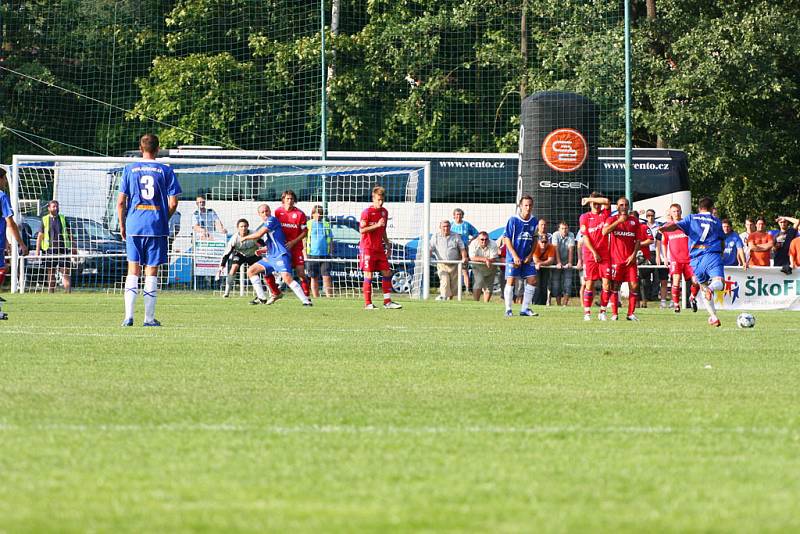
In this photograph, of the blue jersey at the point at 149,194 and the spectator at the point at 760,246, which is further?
the spectator at the point at 760,246

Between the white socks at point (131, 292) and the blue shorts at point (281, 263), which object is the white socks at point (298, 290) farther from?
the white socks at point (131, 292)

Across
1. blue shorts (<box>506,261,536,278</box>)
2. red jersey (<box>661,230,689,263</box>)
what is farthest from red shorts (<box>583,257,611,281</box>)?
red jersey (<box>661,230,689,263</box>)

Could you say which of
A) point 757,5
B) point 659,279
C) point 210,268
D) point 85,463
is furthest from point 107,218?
point 85,463

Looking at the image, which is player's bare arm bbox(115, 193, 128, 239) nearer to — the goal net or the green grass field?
the green grass field

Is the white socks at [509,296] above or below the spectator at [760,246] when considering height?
below

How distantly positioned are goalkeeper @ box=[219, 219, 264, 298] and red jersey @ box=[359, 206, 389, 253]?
15.1 ft

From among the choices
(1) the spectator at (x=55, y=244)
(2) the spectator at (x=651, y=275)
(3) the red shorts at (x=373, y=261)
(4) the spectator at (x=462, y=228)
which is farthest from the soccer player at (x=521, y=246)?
(1) the spectator at (x=55, y=244)

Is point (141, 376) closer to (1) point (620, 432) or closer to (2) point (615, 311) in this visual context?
(1) point (620, 432)

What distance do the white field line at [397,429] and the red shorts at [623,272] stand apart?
14110mm

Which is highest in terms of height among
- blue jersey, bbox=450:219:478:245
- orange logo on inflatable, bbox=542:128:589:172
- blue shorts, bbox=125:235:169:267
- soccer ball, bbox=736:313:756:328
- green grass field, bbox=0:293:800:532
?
orange logo on inflatable, bbox=542:128:589:172

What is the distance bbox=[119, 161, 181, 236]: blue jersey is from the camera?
14562 millimetres

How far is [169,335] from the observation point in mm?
13055

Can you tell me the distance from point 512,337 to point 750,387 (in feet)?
17.8

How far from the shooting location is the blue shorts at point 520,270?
20.9 meters
